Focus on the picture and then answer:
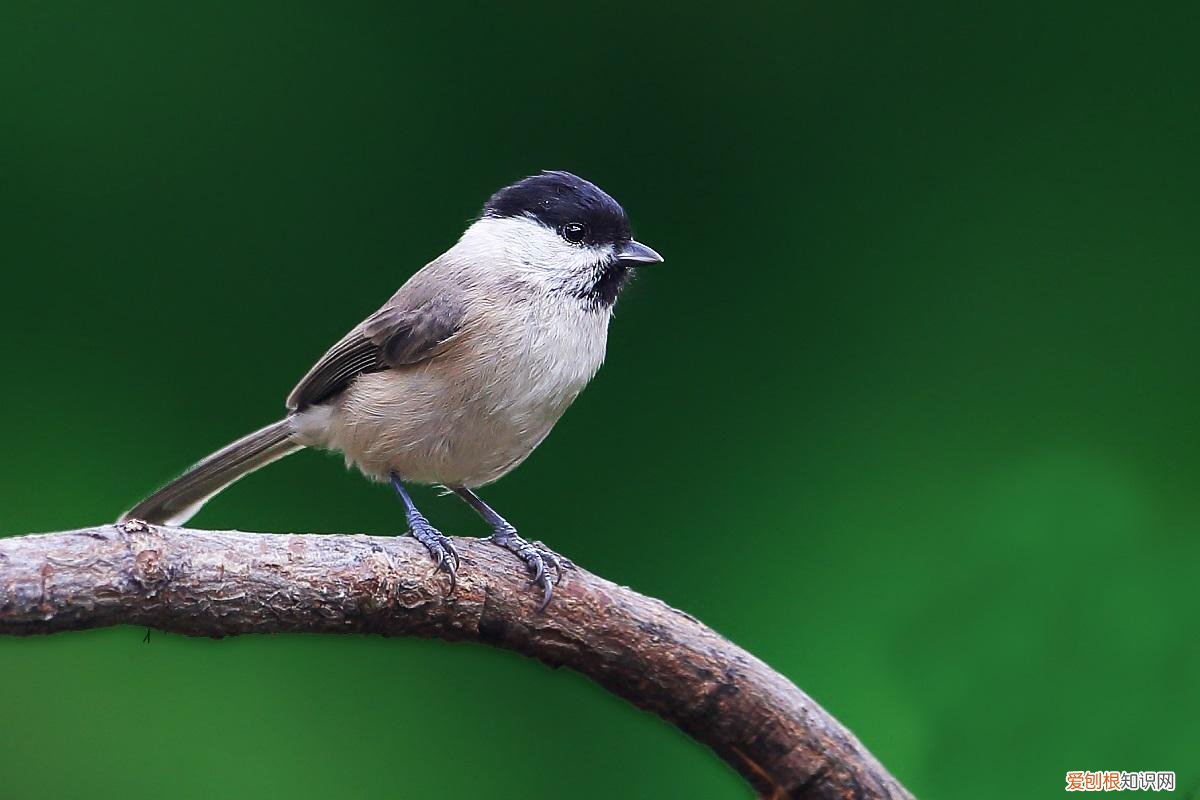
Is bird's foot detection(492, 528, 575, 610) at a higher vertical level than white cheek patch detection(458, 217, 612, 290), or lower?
lower

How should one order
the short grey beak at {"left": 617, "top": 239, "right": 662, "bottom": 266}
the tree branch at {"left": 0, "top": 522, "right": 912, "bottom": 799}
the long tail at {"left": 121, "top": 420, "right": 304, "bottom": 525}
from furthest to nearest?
the long tail at {"left": 121, "top": 420, "right": 304, "bottom": 525} → the short grey beak at {"left": 617, "top": 239, "right": 662, "bottom": 266} → the tree branch at {"left": 0, "top": 522, "right": 912, "bottom": 799}

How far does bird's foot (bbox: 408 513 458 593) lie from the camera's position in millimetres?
1694

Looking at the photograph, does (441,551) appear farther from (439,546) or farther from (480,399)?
(480,399)

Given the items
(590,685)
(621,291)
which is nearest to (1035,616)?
(590,685)

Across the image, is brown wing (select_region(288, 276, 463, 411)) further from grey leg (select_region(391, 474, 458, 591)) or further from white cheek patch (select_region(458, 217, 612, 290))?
grey leg (select_region(391, 474, 458, 591))

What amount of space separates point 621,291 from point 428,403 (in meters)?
0.37

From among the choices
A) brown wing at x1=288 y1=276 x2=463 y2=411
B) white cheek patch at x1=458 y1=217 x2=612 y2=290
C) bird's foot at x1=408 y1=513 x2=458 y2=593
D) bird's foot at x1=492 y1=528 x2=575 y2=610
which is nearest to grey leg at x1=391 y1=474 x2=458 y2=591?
bird's foot at x1=408 y1=513 x2=458 y2=593

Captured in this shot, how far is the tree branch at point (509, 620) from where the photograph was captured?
149cm

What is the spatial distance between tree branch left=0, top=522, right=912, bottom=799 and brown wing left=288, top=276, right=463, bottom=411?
0.35 m

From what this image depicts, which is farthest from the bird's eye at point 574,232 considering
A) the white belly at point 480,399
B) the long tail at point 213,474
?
the long tail at point 213,474

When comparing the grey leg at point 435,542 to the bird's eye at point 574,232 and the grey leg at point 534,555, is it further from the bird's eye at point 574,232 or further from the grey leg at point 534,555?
the bird's eye at point 574,232

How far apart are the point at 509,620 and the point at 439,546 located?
0.16 m

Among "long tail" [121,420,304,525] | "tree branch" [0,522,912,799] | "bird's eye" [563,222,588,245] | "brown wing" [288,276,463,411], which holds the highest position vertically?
"bird's eye" [563,222,588,245]

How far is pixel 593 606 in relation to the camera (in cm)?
174
